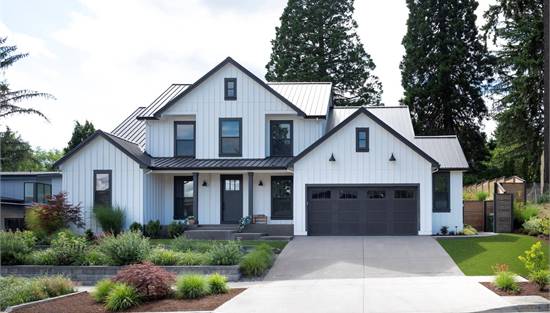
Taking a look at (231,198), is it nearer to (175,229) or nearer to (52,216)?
(175,229)

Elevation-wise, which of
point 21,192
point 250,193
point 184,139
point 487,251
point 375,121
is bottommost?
point 487,251

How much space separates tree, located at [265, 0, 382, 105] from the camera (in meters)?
48.2

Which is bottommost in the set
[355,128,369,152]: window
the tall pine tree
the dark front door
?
the dark front door

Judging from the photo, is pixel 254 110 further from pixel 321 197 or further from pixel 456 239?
pixel 456 239

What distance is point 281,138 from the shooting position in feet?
94.0

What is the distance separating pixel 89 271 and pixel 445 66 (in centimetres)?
3144

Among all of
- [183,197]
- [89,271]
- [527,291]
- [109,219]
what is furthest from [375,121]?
[89,271]

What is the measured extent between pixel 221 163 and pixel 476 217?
1208cm

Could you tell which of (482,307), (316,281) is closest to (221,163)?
(316,281)

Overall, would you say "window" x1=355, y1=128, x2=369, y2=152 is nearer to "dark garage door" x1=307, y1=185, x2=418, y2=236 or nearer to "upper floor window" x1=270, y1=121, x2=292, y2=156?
"dark garage door" x1=307, y1=185, x2=418, y2=236

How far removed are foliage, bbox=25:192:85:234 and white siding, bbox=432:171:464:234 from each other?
607 inches

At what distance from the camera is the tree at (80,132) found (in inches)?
1788

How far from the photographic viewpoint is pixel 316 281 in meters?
17.0

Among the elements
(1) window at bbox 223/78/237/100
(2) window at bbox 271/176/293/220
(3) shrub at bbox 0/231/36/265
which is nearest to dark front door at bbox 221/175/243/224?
(2) window at bbox 271/176/293/220
